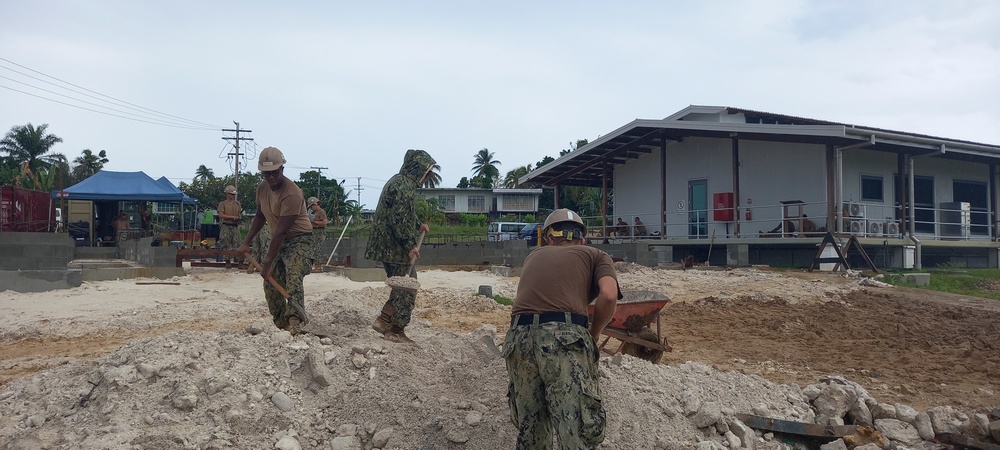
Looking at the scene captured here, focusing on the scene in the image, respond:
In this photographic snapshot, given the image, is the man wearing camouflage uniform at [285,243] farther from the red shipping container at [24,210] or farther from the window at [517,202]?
the window at [517,202]

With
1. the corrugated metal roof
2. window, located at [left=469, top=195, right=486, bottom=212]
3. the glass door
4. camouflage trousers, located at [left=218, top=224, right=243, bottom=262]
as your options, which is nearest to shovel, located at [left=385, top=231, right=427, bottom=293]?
camouflage trousers, located at [left=218, top=224, right=243, bottom=262]

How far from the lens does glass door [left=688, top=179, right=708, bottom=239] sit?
21453 millimetres

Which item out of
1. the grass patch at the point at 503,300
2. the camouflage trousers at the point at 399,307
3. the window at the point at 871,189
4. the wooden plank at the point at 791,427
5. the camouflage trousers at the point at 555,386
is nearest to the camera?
Result: the camouflage trousers at the point at 555,386

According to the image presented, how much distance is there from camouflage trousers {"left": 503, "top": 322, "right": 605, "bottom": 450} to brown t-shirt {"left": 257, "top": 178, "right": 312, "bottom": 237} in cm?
A: 294

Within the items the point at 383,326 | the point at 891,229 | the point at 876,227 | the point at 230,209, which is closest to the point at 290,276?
the point at 383,326

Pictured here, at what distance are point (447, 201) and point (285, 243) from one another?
53.8 metres

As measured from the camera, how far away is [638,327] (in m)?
6.40

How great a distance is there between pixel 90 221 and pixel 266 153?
69.1ft

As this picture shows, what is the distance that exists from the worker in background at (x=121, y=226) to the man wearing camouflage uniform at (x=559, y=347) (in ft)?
69.6

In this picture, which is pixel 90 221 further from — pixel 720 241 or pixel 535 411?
pixel 535 411

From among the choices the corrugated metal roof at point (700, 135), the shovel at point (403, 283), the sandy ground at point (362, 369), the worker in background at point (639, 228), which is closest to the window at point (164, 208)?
the corrugated metal roof at point (700, 135)

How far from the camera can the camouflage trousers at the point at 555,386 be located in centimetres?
344

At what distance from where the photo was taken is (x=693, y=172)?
22.2 metres

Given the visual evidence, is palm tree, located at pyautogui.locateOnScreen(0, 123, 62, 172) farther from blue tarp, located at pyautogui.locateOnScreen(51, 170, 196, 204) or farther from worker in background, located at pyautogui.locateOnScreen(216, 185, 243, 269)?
worker in background, located at pyautogui.locateOnScreen(216, 185, 243, 269)
